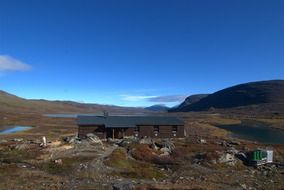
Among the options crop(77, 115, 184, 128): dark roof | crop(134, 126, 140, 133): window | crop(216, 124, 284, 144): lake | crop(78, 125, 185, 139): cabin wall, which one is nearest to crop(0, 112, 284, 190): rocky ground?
crop(77, 115, 184, 128): dark roof

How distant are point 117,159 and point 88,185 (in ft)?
41.9

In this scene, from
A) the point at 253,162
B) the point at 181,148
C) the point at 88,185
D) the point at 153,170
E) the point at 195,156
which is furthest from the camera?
the point at 181,148

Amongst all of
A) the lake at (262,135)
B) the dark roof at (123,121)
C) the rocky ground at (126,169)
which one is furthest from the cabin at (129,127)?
the lake at (262,135)

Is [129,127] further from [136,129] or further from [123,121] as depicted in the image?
[136,129]

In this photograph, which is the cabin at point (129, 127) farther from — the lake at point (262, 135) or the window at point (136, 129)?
the lake at point (262, 135)

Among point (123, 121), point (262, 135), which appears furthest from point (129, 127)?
point (262, 135)

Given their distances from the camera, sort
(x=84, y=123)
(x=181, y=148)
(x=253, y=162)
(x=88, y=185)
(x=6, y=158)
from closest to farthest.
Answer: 1. (x=88, y=185)
2. (x=6, y=158)
3. (x=253, y=162)
4. (x=181, y=148)
5. (x=84, y=123)

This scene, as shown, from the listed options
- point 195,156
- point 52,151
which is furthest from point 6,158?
point 195,156

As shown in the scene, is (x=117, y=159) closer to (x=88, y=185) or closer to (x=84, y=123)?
(x=88, y=185)

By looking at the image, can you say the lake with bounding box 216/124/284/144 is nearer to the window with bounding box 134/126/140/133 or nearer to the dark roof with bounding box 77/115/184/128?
the dark roof with bounding box 77/115/184/128

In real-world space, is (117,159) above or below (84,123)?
below

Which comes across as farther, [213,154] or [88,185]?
[213,154]

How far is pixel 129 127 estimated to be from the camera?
233 feet

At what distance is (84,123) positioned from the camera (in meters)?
69.6
